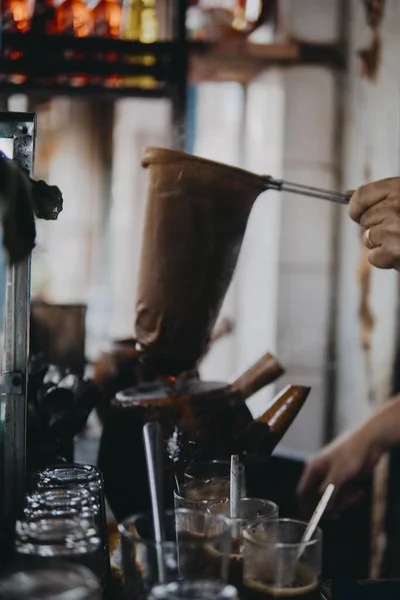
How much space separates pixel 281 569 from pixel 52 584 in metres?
0.28

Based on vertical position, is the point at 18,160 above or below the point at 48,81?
below

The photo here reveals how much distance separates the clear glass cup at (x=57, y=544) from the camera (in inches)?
32.2

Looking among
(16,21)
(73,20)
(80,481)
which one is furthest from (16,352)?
(73,20)

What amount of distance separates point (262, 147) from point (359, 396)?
5.02 ft

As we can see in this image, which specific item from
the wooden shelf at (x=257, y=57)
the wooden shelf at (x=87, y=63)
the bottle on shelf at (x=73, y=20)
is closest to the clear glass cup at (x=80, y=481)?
the wooden shelf at (x=87, y=63)

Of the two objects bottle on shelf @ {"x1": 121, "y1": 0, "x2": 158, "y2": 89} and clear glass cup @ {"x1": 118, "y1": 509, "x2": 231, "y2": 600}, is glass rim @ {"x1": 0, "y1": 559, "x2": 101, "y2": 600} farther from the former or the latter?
bottle on shelf @ {"x1": 121, "y1": 0, "x2": 158, "y2": 89}

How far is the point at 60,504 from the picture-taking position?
3.12 feet

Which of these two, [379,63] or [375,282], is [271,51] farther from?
[375,282]

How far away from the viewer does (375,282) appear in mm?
3361

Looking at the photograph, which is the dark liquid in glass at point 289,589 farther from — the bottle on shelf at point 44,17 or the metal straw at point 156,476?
the bottle on shelf at point 44,17

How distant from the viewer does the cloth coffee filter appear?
1400 millimetres

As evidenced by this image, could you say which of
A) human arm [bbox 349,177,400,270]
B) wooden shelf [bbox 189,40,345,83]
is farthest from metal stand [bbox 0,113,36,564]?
wooden shelf [bbox 189,40,345,83]

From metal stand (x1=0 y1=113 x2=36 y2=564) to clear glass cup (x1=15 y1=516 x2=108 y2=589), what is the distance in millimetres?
158

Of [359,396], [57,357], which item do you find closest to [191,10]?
[359,396]
